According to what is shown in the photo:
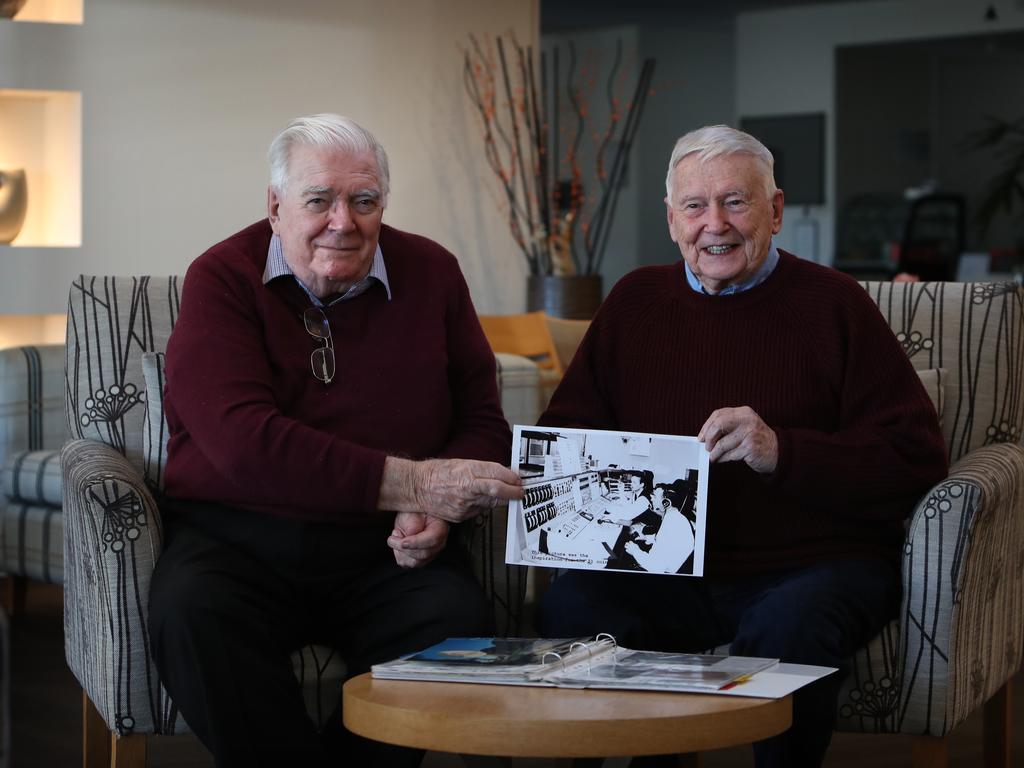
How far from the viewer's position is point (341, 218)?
2.29 meters

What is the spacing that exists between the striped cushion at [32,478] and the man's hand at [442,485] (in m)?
1.94

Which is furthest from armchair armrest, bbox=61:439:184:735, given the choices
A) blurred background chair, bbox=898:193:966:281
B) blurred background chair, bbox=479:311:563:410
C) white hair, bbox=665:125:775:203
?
blurred background chair, bbox=898:193:966:281

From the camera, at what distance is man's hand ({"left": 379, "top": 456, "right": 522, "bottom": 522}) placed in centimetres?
215

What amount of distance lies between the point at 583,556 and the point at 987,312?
1078 millimetres

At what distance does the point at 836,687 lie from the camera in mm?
2084

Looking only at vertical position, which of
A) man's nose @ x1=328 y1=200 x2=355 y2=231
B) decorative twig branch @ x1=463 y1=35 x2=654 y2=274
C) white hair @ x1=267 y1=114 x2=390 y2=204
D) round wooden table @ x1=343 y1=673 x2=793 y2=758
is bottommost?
round wooden table @ x1=343 y1=673 x2=793 y2=758

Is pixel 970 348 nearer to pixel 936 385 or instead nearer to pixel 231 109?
pixel 936 385

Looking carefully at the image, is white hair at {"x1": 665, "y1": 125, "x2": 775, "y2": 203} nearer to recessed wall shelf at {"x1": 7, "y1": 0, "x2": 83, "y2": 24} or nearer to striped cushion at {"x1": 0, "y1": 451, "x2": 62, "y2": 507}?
striped cushion at {"x1": 0, "y1": 451, "x2": 62, "y2": 507}

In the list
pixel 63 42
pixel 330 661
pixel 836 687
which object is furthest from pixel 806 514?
pixel 63 42

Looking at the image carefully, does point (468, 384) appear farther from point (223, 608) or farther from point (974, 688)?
point (974, 688)

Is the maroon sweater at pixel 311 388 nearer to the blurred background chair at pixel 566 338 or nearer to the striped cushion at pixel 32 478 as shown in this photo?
the blurred background chair at pixel 566 338

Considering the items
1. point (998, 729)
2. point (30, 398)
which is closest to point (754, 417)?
point (998, 729)

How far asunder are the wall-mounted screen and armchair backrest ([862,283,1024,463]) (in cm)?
848

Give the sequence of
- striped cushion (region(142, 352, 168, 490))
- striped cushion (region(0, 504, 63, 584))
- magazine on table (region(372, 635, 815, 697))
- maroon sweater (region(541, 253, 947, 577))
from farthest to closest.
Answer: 1. striped cushion (region(0, 504, 63, 584))
2. striped cushion (region(142, 352, 168, 490))
3. maroon sweater (region(541, 253, 947, 577))
4. magazine on table (region(372, 635, 815, 697))
